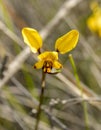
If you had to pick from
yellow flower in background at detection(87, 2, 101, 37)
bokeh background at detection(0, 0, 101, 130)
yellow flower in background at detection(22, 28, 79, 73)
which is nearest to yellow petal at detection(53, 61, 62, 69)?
yellow flower in background at detection(22, 28, 79, 73)

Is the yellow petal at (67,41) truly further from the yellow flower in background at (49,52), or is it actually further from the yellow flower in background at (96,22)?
the yellow flower in background at (96,22)

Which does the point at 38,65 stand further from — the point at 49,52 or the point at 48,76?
the point at 48,76

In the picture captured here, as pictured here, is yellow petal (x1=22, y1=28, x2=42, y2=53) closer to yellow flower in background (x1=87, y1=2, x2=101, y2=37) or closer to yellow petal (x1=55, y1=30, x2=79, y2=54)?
yellow petal (x1=55, y1=30, x2=79, y2=54)

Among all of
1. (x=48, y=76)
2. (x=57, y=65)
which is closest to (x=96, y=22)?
(x=48, y=76)

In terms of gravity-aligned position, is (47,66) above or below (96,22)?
below

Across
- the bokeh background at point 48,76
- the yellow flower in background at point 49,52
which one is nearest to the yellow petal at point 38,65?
the yellow flower in background at point 49,52

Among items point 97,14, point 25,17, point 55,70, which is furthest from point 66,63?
point 55,70
